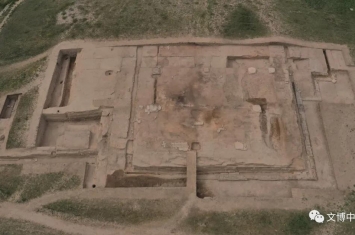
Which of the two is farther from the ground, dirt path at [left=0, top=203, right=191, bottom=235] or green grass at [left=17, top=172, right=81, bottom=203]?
green grass at [left=17, top=172, right=81, bottom=203]

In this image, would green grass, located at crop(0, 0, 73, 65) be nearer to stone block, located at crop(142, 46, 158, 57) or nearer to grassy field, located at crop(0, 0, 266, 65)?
grassy field, located at crop(0, 0, 266, 65)

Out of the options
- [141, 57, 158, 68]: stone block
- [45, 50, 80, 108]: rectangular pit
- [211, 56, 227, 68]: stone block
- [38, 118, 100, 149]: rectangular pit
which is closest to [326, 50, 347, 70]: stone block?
[211, 56, 227, 68]: stone block

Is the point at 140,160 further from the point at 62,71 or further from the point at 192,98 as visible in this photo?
the point at 62,71

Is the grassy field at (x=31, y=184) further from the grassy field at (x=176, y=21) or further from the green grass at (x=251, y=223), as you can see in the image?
the grassy field at (x=176, y=21)

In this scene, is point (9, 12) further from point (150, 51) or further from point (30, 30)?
point (150, 51)

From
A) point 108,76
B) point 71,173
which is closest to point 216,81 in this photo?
point 108,76
